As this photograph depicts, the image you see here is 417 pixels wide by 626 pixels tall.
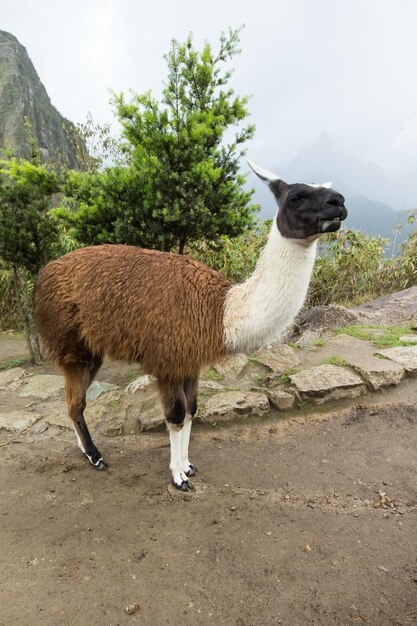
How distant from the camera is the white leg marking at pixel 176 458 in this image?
271 centimetres

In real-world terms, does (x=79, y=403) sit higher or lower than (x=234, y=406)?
higher

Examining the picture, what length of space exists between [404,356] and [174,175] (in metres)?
3.19

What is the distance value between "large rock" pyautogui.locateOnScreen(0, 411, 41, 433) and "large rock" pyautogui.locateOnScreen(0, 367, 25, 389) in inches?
35.9

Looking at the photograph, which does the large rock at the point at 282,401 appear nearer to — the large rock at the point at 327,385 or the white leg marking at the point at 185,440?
the large rock at the point at 327,385

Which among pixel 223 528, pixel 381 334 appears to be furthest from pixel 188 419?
pixel 381 334

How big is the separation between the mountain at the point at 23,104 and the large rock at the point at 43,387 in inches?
1638

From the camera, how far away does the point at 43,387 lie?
4348 mm

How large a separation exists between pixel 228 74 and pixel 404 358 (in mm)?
3582

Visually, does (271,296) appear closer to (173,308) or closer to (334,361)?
(173,308)

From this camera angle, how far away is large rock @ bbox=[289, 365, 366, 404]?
12.1 feet

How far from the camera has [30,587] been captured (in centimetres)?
190

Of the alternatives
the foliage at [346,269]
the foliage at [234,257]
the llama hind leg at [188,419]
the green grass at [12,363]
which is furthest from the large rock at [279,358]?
the foliage at [346,269]

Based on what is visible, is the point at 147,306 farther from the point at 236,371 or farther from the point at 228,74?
the point at 228,74

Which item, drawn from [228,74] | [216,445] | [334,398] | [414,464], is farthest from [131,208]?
[414,464]
